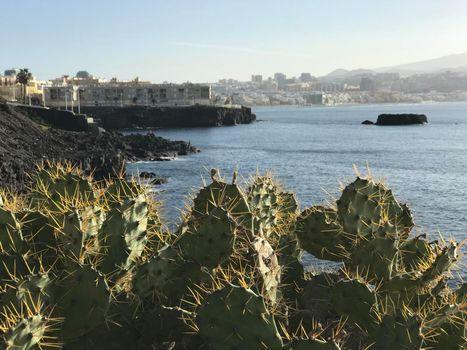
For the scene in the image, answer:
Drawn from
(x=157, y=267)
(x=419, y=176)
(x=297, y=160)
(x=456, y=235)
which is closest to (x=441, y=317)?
(x=157, y=267)

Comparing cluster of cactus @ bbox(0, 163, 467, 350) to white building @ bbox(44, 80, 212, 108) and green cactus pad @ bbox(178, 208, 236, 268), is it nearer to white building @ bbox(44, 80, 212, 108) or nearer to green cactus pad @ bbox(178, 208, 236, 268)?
green cactus pad @ bbox(178, 208, 236, 268)

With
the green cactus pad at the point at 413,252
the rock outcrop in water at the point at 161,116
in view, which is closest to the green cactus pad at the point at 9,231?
the green cactus pad at the point at 413,252

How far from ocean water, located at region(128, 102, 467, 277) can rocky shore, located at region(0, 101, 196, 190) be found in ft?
10.8

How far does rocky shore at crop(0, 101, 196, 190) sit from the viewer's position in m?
36.2

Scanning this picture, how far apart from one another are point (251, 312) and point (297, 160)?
193 ft

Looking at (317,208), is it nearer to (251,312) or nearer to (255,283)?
(255,283)

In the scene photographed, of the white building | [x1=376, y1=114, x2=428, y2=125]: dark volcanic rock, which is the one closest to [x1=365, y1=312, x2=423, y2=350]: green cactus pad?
[x1=376, y1=114, x2=428, y2=125]: dark volcanic rock

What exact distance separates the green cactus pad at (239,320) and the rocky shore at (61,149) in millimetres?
28587

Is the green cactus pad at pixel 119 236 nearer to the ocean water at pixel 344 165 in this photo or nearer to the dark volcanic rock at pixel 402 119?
the ocean water at pixel 344 165

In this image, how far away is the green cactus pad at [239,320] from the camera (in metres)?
3.70

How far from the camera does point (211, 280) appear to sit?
194 inches

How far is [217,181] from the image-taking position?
5508 millimetres

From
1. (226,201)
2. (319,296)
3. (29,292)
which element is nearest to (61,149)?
(226,201)

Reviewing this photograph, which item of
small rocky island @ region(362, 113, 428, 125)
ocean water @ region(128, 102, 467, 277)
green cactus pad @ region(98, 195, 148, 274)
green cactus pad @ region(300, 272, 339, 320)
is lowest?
ocean water @ region(128, 102, 467, 277)
